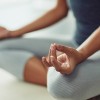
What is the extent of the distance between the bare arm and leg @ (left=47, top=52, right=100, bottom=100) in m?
0.62

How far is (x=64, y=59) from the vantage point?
99 cm

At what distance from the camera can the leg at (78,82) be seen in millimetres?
966

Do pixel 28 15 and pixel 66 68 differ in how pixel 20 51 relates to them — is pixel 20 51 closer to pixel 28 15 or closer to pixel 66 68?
pixel 66 68

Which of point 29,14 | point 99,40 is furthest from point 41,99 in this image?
point 29,14

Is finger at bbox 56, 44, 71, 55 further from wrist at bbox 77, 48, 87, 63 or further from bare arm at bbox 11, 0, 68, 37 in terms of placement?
bare arm at bbox 11, 0, 68, 37

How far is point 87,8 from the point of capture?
1.34 metres

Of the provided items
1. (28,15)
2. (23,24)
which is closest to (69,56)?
(23,24)

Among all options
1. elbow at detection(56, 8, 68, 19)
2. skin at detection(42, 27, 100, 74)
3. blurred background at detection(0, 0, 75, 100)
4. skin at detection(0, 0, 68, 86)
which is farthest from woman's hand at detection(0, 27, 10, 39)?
skin at detection(42, 27, 100, 74)

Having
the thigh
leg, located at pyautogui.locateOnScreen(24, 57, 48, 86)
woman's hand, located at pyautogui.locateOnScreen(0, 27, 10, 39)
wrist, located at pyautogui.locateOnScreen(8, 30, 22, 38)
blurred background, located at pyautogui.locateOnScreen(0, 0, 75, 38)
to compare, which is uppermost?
woman's hand, located at pyautogui.locateOnScreen(0, 27, 10, 39)

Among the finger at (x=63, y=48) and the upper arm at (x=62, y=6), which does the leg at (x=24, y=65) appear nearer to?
the upper arm at (x=62, y=6)

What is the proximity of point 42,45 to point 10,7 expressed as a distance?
220 centimetres

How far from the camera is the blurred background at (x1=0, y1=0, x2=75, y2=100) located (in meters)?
1.38

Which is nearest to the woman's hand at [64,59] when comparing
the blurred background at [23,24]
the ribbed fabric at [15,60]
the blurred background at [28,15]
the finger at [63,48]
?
the finger at [63,48]

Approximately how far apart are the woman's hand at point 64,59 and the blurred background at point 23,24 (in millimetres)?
384
